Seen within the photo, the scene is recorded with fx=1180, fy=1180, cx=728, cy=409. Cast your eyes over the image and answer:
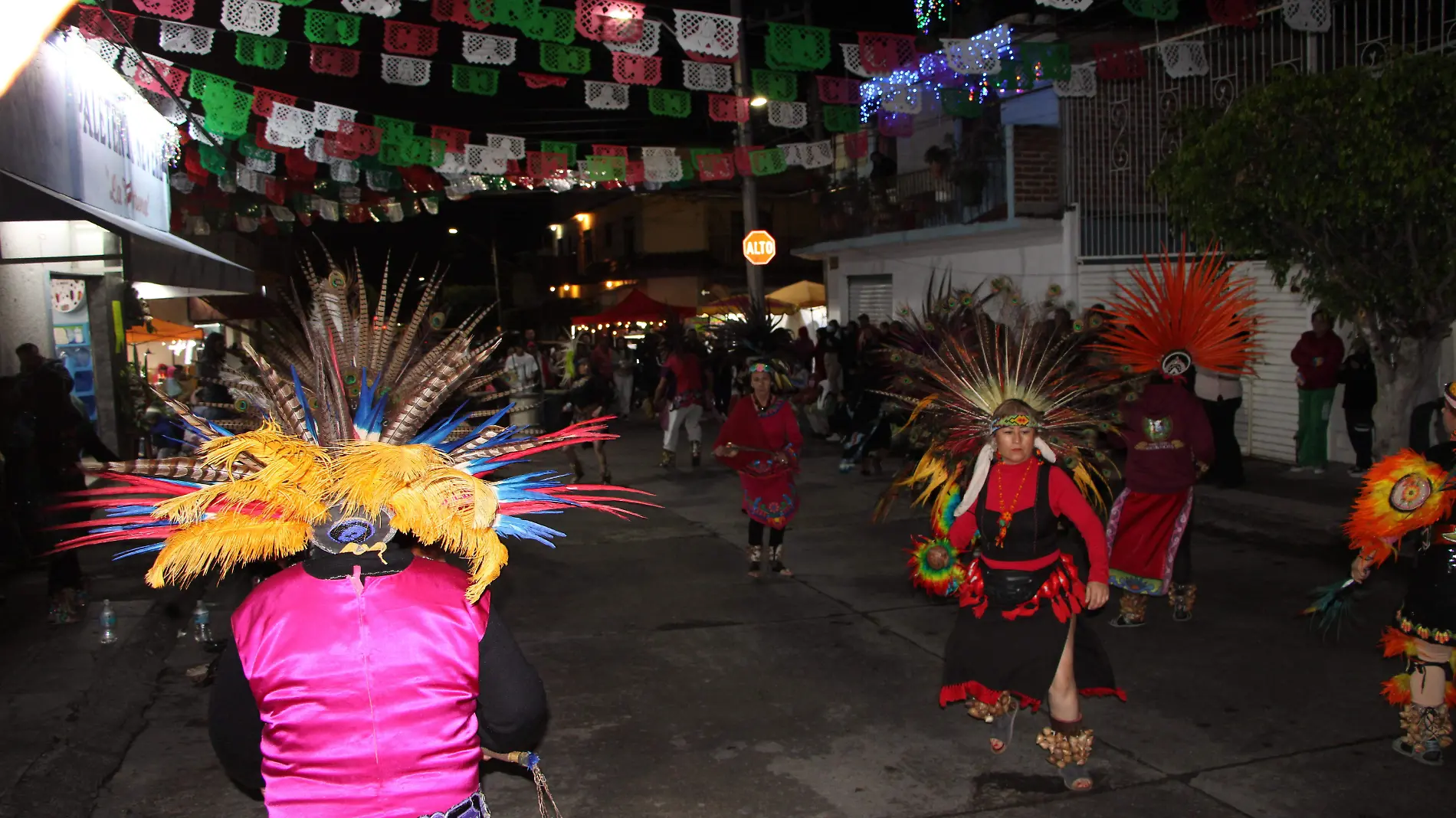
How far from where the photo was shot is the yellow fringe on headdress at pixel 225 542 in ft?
8.55

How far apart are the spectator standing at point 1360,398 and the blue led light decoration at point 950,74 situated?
4.62m

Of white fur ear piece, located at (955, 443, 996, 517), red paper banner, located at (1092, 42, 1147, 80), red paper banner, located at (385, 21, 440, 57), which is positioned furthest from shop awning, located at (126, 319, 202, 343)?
white fur ear piece, located at (955, 443, 996, 517)

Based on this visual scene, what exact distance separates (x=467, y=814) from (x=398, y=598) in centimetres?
51

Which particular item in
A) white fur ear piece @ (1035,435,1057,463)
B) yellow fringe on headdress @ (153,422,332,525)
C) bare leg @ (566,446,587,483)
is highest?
yellow fringe on headdress @ (153,422,332,525)

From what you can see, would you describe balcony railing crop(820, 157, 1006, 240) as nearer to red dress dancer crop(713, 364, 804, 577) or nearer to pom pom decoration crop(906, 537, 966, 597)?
red dress dancer crop(713, 364, 804, 577)

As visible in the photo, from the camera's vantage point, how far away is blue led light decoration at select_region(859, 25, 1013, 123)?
12.1 metres

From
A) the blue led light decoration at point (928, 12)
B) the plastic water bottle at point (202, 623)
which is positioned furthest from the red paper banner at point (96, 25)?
the blue led light decoration at point (928, 12)

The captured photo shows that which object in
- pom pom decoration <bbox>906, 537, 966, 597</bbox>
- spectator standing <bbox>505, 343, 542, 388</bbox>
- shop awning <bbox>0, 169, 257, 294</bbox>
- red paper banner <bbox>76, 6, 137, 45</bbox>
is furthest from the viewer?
spectator standing <bbox>505, 343, 542, 388</bbox>

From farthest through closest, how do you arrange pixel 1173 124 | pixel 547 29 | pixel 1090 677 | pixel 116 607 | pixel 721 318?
pixel 721 318 → pixel 547 29 → pixel 1173 124 → pixel 116 607 → pixel 1090 677

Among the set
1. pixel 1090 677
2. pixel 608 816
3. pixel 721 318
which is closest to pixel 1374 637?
pixel 1090 677

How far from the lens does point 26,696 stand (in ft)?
19.9

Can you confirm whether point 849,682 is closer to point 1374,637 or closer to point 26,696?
point 1374,637

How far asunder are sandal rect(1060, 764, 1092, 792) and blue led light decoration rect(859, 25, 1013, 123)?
884 centimetres

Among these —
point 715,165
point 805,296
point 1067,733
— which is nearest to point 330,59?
point 715,165
